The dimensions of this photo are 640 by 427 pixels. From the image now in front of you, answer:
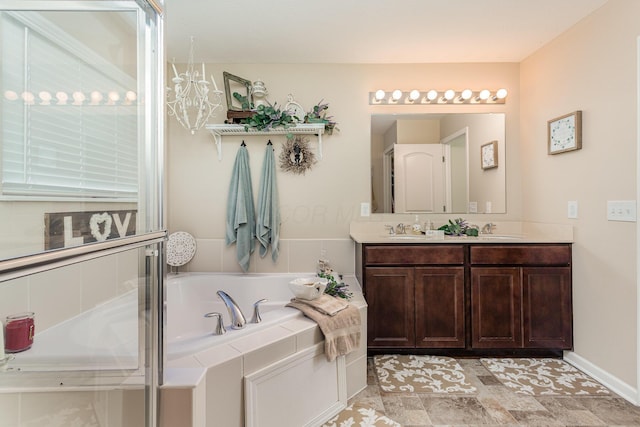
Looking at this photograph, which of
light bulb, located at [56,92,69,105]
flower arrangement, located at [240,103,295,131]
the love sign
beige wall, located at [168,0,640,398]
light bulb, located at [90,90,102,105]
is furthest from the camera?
flower arrangement, located at [240,103,295,131]

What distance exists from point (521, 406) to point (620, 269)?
3.33 ft

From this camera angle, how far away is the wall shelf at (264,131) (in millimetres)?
2596

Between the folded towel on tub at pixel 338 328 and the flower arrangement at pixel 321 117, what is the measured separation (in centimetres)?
154

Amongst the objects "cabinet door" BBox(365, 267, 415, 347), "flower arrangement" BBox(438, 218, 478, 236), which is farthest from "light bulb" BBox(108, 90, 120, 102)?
"flower arrangement" BBox(438, 218, 478, 236)

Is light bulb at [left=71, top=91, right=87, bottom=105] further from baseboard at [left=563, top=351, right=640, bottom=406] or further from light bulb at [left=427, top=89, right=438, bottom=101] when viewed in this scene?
baseboard at [left=563, top=351, right=640, bottom=406]

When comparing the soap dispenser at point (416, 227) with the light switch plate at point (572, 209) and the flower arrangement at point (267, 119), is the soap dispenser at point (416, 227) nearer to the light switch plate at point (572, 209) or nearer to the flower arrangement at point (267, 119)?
the light switch plate at point (572, 209)

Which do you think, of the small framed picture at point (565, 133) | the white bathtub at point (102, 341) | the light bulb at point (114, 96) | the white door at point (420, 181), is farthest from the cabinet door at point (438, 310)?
the light bulb at point (114, 96)

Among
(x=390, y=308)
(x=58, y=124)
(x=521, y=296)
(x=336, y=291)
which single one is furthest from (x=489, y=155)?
(x=58, y=124)

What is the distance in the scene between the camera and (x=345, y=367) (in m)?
1.77

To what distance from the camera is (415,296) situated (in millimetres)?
2236

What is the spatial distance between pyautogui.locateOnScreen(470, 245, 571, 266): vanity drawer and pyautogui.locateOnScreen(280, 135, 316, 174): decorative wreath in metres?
1.53

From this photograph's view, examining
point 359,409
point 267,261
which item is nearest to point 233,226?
point 267,261

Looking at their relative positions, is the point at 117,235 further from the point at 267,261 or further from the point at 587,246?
the point at 587,246

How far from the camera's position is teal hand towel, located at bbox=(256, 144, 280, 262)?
8.75 feet
